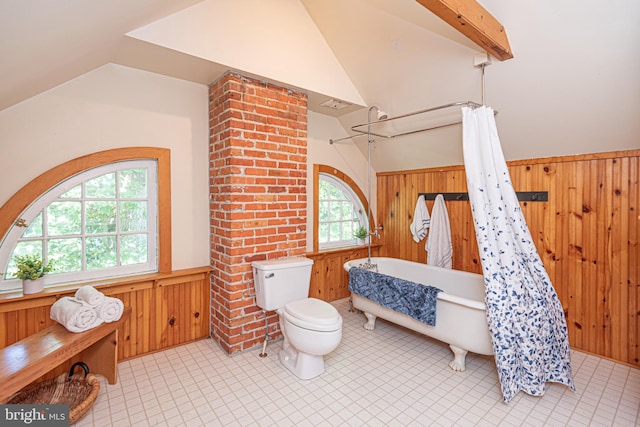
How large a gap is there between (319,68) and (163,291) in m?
2.50

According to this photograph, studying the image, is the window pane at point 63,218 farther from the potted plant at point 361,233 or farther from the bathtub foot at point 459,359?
the bathtub foot at point 459,359

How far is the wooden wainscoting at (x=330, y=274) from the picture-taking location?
3.66 metres

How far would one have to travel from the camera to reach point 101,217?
7.96 feet

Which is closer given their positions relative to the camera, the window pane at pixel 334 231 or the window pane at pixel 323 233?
the window pane at pixel 323 233

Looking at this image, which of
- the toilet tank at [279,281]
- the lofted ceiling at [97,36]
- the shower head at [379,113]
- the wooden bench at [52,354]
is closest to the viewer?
the lofted ceiling at [97,36]

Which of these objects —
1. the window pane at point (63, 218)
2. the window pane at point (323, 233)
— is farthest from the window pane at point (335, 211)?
the window pane at point (63, 218)

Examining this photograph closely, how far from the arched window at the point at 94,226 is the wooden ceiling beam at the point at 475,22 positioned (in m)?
2.39

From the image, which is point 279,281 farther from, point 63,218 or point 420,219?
point 420,219

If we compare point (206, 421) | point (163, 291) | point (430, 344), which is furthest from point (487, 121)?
point (163, 291)

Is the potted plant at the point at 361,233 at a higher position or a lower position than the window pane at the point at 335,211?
lower

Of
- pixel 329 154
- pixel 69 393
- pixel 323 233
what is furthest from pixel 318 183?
pixel 69 393

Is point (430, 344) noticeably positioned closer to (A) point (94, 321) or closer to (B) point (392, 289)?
(B) point (392, 289)

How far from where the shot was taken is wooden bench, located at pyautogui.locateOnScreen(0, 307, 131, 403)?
1470 millimetres

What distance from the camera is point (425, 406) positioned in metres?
1.96
